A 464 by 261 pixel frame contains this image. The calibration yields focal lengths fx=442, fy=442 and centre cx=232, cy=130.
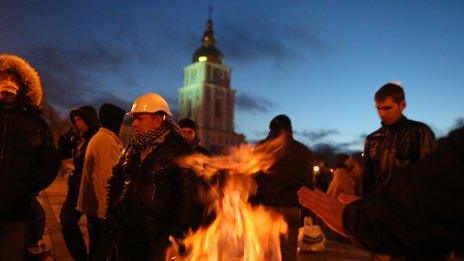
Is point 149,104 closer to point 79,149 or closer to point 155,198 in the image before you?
point 155,198

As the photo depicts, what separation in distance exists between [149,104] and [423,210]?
3450mm

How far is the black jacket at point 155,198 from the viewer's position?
4.04 metres

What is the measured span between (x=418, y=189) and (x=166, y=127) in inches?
131

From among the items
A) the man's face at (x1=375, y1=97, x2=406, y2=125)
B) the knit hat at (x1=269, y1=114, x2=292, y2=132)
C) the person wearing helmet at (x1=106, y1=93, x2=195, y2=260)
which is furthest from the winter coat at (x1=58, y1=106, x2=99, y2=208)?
the man's face at (x1=375, y1=97, x2=406, y2=125)

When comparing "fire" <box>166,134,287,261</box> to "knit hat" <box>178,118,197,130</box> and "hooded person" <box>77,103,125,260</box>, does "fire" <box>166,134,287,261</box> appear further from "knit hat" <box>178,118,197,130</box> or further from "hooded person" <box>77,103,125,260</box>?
"knit hat" <box>178,118,197,130</box>

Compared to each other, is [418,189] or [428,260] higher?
[418,189]

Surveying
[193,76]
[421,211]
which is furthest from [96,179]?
[193,76]

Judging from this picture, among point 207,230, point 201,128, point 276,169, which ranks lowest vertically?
point 207,230

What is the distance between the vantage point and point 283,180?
18.8 feet

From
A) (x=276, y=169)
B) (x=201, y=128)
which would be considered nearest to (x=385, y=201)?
(x=276, y=169)

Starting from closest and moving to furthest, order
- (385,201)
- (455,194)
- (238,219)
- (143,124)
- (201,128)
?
1. (455,194)
2. (385,201)
3. (143,124)
4. (238,219)
5. (201,128)

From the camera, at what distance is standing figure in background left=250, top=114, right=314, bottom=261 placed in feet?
18.6

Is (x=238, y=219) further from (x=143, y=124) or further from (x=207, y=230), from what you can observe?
(x=143, y=124)

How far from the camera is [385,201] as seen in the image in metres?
1.59
